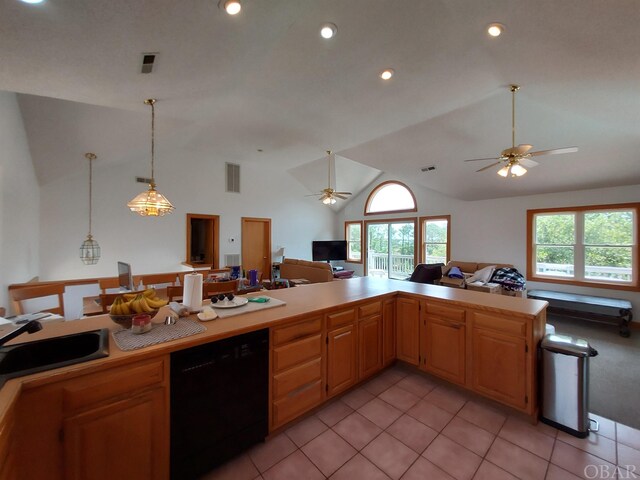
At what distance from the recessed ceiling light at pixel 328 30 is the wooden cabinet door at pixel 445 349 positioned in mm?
2719

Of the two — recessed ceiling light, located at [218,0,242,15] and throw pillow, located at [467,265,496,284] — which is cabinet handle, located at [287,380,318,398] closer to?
recessed ceiling light, located at [218,0,242,15]

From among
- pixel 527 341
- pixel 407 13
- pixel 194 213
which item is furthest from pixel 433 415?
pixel 194 213

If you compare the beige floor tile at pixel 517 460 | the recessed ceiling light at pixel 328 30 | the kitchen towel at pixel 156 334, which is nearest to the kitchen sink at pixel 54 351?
the kitchen towel at pixel 156 334

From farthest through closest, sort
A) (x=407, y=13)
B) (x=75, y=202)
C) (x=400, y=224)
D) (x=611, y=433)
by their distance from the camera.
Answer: (x=400, y=224), (x=75, y=202), (x=407, y=13), (x=611, y=433)

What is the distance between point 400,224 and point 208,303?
668 centimetres

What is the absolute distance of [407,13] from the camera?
2166mm

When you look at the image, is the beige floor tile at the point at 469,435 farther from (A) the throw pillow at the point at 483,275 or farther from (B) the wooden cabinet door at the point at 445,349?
(A) the throw pillow at the point at 483,275

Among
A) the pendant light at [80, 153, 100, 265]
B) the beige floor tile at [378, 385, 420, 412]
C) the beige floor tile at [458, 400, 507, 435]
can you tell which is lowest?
the beige floor tile at [458, 400, 507, 435]

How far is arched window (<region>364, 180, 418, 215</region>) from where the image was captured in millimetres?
7705

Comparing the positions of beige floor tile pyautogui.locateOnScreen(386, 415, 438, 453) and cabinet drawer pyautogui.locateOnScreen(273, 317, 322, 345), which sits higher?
cabinet drawer pyautogui.locateOnScreen(273, 317, 322, 345)

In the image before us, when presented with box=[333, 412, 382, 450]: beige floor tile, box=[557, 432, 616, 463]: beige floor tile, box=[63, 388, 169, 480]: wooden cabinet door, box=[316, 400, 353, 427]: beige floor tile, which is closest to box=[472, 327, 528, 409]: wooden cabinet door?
box=[557, 432, 616, 463]: beige floor tile

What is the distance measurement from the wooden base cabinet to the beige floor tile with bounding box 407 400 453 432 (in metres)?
0.34

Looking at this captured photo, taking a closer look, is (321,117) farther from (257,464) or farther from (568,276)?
(568,276)

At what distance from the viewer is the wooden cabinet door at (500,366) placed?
6.79ft
